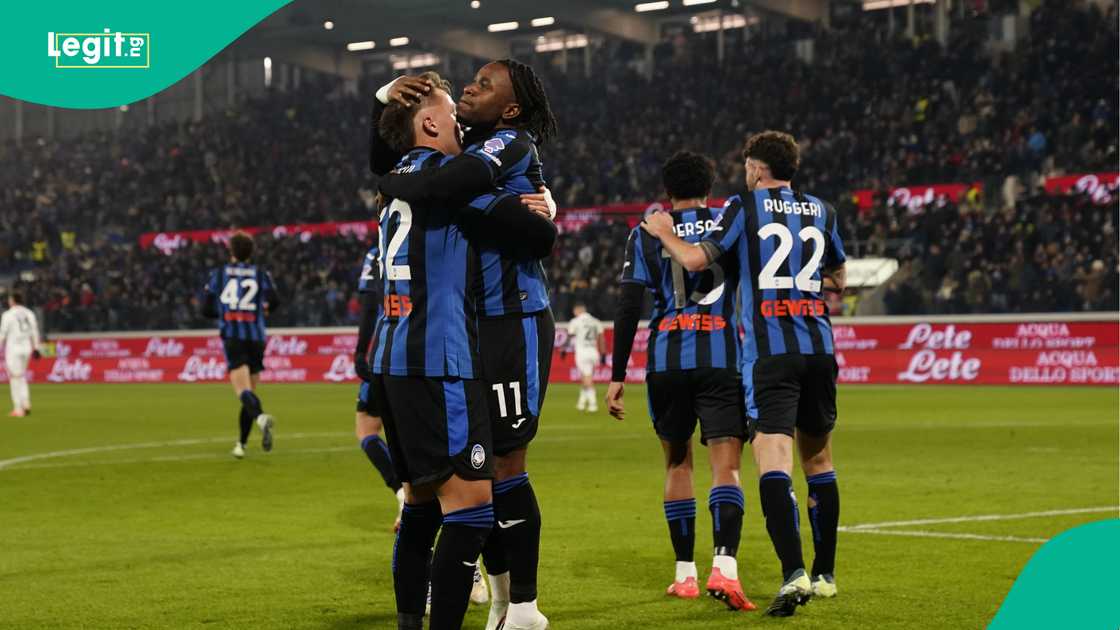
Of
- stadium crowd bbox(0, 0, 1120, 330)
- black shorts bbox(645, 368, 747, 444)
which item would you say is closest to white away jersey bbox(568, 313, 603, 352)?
stadium crowd bbox(0, 0, 1120, 330)

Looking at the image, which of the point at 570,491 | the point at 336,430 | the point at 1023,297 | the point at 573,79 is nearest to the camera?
the point at 570,491

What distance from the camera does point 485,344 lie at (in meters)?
5.07

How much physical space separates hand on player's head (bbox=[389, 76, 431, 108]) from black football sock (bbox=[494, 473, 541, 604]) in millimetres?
1382

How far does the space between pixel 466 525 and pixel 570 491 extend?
22.6 ft

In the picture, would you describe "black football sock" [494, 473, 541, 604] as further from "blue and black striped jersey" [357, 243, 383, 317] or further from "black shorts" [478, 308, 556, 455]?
"blue and black striped jersey" [357, 243, 383, 317]

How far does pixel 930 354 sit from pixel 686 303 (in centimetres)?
2263

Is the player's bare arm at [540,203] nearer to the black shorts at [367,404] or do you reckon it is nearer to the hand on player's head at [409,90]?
the hand on player's head at [409,90]

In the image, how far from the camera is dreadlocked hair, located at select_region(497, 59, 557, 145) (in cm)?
513

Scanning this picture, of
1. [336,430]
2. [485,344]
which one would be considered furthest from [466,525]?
[336,430]

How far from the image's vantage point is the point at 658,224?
20.4 ft

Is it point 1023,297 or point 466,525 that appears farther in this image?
point 1023,297

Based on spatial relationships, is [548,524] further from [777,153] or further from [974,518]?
[777,153]

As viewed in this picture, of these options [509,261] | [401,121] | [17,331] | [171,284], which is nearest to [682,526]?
[509,261]

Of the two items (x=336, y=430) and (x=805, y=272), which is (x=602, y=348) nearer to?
(x=336, y=430)
